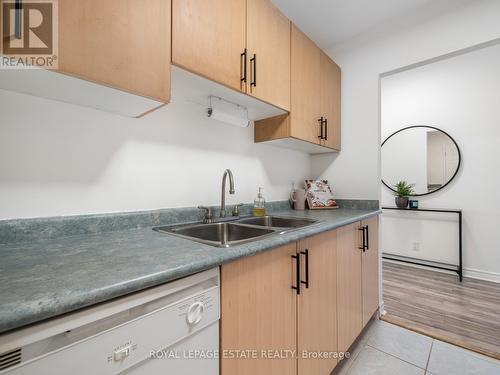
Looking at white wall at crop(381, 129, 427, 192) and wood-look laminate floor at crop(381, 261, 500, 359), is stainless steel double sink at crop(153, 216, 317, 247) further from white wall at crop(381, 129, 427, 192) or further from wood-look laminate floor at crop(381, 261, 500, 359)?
white wall at crop(381, 129, 427, 192)

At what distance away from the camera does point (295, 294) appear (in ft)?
3.34

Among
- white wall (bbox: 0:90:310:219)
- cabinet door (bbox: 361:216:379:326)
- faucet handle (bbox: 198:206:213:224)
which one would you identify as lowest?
cabinet door (bbox: 361:216:379:326)

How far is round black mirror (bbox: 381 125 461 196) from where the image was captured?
9.45 ft

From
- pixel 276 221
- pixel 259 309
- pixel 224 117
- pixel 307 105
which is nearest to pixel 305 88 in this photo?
pixel 307 105

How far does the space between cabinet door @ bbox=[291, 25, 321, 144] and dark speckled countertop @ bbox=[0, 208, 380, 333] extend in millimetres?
980

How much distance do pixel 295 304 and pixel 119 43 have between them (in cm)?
122

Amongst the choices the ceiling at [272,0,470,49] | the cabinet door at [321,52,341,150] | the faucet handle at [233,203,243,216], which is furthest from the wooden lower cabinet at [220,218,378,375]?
the ceiling at [272,0,470,49]

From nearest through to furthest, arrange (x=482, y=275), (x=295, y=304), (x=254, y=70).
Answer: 1. (x=295, y=304)
2. (x=254, y=70)
3. (x=482, y=275)

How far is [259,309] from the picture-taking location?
846 mm

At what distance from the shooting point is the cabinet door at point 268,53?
129 centimetres

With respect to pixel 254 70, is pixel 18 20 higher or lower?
lower

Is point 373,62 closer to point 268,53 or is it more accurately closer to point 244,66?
point 268,53

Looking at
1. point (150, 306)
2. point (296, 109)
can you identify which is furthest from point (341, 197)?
point (150, 306)

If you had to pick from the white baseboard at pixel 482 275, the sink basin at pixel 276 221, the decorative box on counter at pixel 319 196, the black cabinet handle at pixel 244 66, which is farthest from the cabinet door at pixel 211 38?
the white baseboard at pixel 482 275
